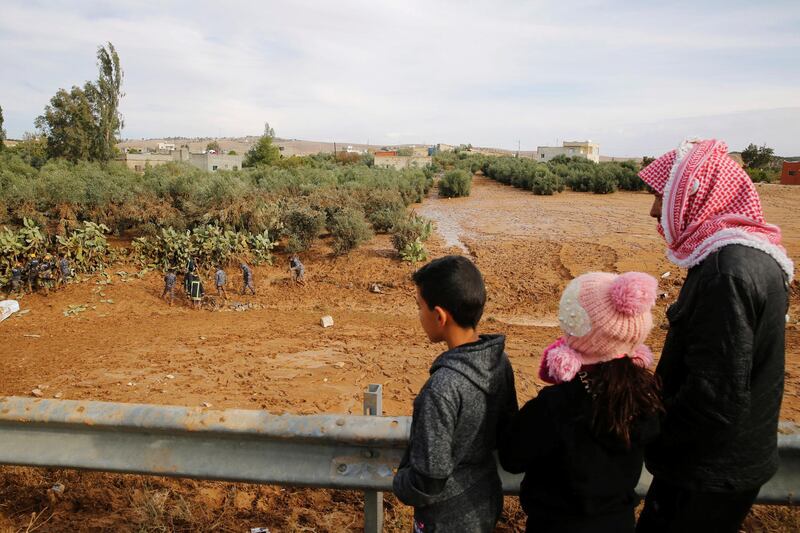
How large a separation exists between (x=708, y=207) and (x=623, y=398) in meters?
0.84

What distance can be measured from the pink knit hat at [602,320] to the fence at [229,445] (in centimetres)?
72

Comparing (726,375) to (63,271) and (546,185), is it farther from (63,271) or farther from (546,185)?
(546,185)

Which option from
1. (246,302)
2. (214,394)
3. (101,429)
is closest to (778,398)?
(101,429)

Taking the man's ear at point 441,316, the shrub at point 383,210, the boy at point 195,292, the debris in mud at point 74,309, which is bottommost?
the debris in mud at point 74,309

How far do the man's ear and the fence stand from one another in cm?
55

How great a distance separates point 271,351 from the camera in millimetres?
7348

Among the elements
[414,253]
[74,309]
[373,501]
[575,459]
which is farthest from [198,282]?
[575,459]

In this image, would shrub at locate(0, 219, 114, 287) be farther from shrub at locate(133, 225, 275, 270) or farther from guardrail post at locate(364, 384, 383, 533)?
guardrail post at locate(364, 384, 383, 533)

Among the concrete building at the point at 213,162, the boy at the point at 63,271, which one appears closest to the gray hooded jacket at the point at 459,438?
the boy at the point at 63,271

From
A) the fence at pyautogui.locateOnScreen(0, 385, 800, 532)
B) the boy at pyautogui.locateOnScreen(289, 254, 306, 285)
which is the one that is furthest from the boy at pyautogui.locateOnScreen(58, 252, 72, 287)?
the fence at pyautogui.locateOnScreen(0, 385, 800, 532)

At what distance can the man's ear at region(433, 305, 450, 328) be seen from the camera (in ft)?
6.16

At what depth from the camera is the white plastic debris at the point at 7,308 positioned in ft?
28.3

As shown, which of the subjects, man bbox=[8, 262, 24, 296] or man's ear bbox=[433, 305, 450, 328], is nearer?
man's ear bbox=[433, 305, 450, 328]

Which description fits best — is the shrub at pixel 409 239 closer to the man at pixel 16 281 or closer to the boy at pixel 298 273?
the boy at pixel 298 273
